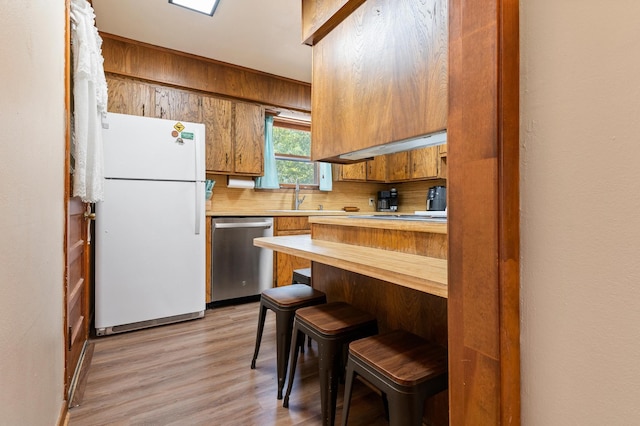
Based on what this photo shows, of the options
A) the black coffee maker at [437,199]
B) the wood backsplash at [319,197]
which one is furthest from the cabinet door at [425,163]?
the wood backsplash at [319,197]

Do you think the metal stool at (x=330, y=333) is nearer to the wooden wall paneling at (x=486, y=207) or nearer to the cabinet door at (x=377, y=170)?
the wooden wall paneling at (x=486, y=207)

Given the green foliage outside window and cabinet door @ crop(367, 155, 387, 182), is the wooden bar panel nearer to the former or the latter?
the green foliage outside window

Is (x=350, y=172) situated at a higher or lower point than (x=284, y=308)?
higher

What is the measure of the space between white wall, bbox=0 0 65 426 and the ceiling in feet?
4.65

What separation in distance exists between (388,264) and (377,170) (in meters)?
3.68

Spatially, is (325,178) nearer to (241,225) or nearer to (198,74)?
(241,225)

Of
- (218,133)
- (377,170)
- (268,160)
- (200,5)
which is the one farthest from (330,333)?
(377,170)

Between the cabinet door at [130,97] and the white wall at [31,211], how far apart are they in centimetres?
178

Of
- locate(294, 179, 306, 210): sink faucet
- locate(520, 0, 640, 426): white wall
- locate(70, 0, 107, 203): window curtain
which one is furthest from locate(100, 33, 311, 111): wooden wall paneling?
locate(520, 0, 640, 426): white wall

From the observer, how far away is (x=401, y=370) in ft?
3.30

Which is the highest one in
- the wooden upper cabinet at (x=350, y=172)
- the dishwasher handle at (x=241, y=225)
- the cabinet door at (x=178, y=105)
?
A: the cabinet door at (x=178, y=105)

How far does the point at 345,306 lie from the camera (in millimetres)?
1608

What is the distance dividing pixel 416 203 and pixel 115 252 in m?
3.78

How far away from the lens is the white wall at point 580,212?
0.53 metres
